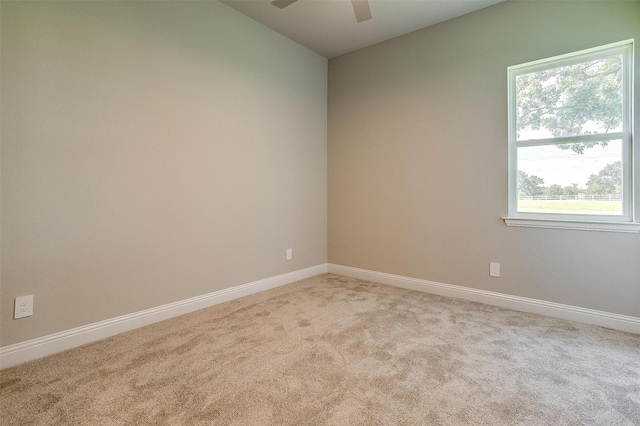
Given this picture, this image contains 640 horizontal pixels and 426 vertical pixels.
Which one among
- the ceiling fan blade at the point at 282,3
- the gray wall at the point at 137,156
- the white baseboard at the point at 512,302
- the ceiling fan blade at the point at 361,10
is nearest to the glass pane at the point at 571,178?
the white baseboard at the point at 512,302

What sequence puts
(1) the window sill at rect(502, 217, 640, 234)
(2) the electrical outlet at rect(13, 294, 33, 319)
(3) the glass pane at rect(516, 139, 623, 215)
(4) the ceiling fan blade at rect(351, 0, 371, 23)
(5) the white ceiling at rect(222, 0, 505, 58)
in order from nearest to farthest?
(2) the electrical outlet at rect(13, 294, 33, 319)
(1) the window sill at rect(502, 217, 640, 234)
(3) the glass pane at rect(516, 139, 623, 215)
(4) the ceiling fan blade at rect(351, 0, 371, 23)
(5) the white ceiling at rect(222, 0, 505, 58)

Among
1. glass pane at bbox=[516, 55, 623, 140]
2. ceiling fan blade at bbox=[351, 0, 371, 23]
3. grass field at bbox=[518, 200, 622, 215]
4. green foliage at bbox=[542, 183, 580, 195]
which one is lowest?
grass field at bbox=[518, 200, 622, 215]

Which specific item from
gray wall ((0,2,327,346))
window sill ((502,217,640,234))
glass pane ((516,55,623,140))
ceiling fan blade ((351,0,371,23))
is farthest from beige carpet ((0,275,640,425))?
ceiling fan blade ((351,0,371,23))

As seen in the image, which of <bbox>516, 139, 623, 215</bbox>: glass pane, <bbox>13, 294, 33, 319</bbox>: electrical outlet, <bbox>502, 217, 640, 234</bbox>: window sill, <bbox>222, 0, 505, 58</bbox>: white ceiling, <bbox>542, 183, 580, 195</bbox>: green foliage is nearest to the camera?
<bbox>13, 294, 33, 319</bbox>: electrical outlet

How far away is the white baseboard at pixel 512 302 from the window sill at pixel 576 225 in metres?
0.65

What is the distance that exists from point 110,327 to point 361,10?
3.35 m

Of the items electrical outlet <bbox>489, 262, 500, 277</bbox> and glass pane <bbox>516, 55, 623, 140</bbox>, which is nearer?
glass pane <bbox>516, 55, 623, 140</bbox>

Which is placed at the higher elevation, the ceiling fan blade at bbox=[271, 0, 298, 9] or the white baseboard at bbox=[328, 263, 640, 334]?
the ceiling fan blade at bbox=[271, 0, 298, 9]

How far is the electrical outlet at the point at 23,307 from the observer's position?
175 centimetres

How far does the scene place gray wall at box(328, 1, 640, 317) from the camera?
2328mm

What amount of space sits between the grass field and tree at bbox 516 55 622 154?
426 millimetres

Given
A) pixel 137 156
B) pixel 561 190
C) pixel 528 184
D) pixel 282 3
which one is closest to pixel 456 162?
pixel 528 184

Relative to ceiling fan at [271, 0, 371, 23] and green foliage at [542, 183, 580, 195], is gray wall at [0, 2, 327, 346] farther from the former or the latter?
green foliage at [542, 183, 580, 195]

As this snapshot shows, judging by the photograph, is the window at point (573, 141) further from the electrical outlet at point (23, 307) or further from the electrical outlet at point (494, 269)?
the electrical outlet at point (23, 307)
